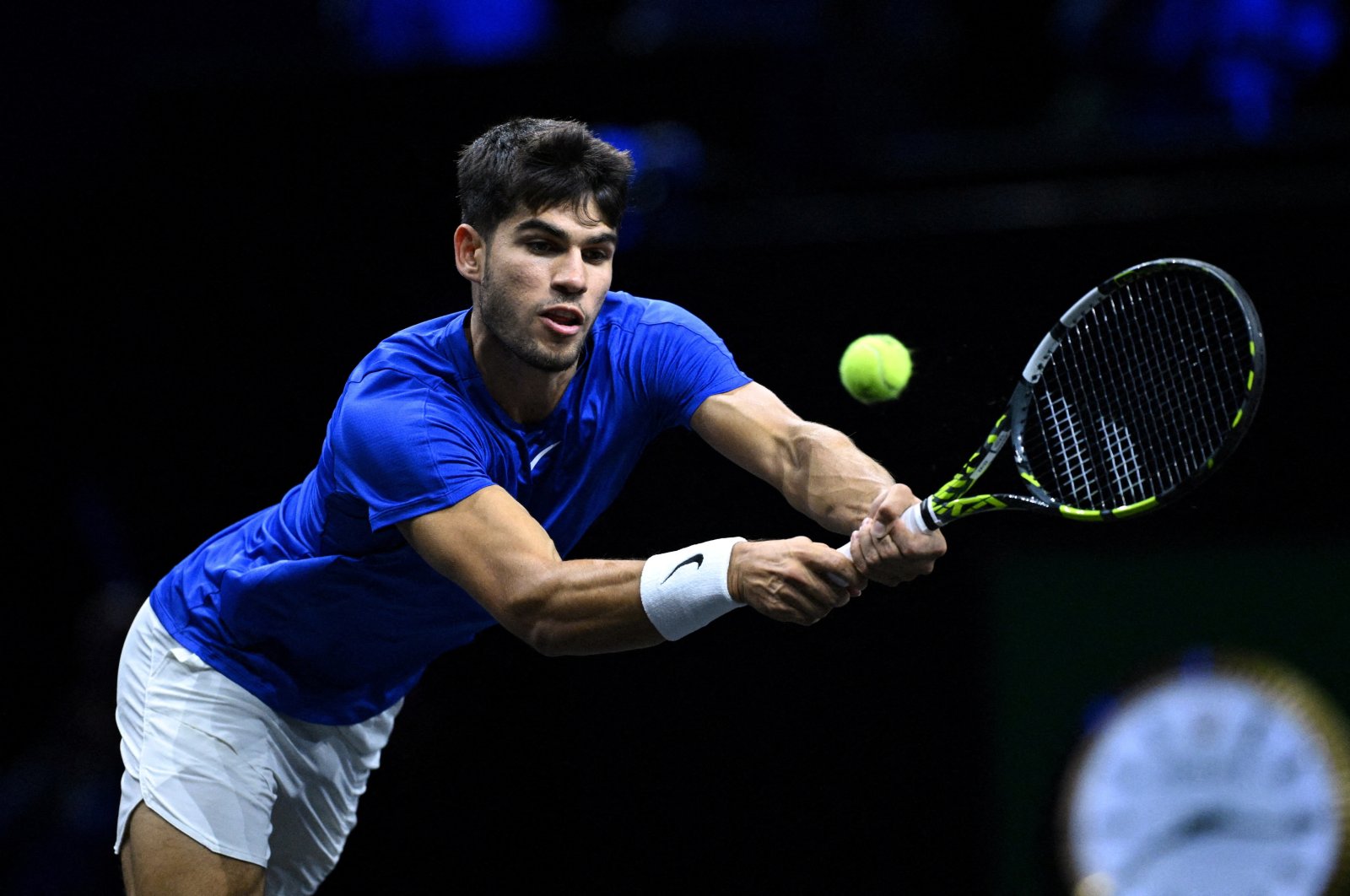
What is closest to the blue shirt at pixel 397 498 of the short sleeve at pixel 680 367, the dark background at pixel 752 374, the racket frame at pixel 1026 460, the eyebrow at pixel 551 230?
the short sleeve at pixel 680 367

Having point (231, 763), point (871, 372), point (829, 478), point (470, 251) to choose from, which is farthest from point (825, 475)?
point (231, 763)

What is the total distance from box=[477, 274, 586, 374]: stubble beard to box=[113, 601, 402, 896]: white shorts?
1.00 meters

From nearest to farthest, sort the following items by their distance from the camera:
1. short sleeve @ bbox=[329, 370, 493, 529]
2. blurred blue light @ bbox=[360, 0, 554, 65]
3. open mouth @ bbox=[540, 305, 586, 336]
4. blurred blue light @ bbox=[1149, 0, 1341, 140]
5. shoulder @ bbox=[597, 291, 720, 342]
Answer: short sleeve @ bbox=[329, 370, 493, 529] → open mouth @ bbox=[540, 305, 586, 336] → shoulder @ bbox=[597, 291, 720, 342] → blurred blue light @ bbox=[1149, 0, 1341, 140] → blurred blue light @ bbox=[360, 0, 554, 65]

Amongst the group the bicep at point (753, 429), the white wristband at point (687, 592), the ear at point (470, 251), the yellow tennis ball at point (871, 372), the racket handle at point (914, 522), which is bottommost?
the white wristband at point (687, 592)

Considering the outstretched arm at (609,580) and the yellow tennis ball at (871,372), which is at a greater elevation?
the yellow tennis ball at (871,372)

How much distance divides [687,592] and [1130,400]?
5.23ft

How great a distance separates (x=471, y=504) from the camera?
2.87 metres

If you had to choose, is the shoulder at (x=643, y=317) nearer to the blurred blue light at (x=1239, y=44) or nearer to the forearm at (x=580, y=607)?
the forearm at (x=580, y=607)

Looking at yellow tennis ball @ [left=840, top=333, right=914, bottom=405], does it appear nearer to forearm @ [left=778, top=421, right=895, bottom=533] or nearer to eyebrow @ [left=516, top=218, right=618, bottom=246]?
forearm @ [left=778, top=421, right=895, bottom=533]

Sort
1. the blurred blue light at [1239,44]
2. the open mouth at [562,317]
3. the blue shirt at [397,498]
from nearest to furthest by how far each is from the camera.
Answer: the blue shirt at [397,498] < the open mouth at [562,317] < the blurred blue light at [1239,44]

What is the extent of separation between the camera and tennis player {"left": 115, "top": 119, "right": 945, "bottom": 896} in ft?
9.14

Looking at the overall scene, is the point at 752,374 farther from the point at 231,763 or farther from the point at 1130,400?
the point at 231,763

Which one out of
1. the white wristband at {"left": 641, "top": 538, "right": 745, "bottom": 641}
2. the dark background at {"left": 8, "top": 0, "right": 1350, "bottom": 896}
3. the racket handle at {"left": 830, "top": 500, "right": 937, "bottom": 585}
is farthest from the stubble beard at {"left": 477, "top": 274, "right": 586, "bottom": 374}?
the dark background at {"left": 8, "top": 0, "right": 1350, "bottom": 896}

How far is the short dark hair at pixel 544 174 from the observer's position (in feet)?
10.4
